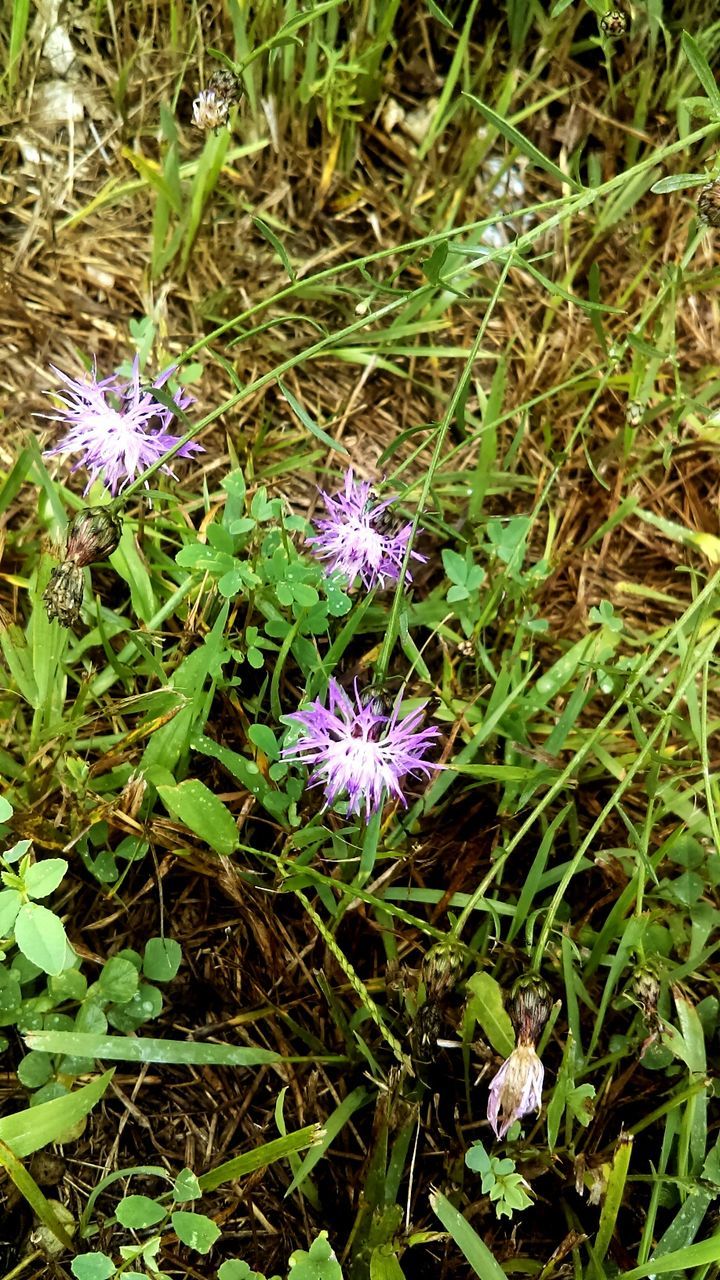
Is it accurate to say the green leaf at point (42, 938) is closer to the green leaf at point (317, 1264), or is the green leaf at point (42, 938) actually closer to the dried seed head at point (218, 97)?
the green leaf at point (317, 1264)

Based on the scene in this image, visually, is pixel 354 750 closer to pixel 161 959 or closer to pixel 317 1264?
pixel 161 959

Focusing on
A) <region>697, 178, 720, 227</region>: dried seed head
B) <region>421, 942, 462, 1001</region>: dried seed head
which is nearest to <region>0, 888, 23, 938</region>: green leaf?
<region>421, 942, 462, 1001</region>: dried seed head

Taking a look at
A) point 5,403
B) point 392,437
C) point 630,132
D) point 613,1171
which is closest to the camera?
point 613,1171

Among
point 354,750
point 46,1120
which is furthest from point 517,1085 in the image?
point 46,1120

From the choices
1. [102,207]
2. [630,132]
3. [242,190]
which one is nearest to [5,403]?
[102,207]

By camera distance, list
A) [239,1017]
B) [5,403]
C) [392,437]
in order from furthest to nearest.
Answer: [392,437]
[5,403]
[239,1017]

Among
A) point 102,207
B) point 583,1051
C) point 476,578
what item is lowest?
point 583,1051

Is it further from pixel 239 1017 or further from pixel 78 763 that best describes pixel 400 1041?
pixel 78 763

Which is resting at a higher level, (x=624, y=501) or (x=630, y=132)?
(x=630, y=132)
